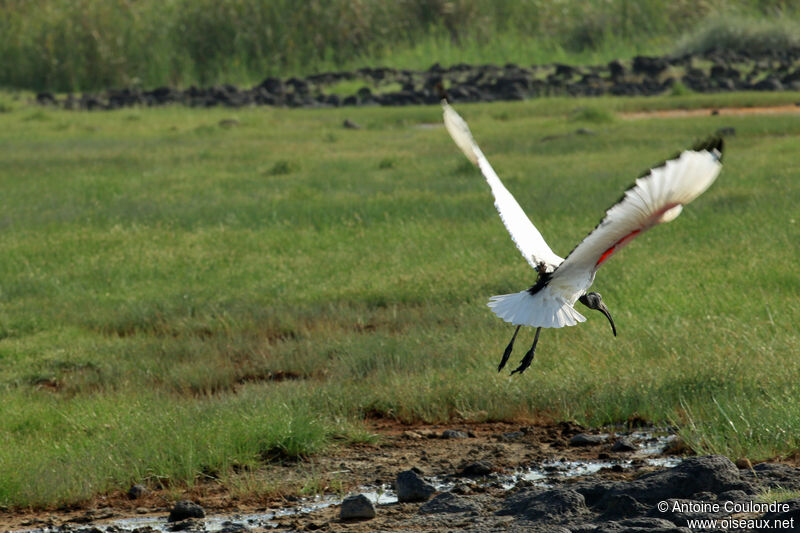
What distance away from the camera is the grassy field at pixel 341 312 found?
6215 millimetres

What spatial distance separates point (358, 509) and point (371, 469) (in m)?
0.95

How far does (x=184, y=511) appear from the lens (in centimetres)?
533

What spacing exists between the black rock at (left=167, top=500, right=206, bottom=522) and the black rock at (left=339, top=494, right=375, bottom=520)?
0.74 m

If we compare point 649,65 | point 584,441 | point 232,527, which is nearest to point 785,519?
point 584,441

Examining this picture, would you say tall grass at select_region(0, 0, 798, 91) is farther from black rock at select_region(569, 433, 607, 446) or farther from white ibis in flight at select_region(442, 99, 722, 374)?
white ibis in flight at select_region(442, 99, 722, 374)

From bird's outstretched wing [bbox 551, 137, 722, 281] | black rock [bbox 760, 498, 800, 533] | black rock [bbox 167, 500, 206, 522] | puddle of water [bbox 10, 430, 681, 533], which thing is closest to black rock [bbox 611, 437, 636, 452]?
puddle of water [bbox 10, 430, 681, 533]

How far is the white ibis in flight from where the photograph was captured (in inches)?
161

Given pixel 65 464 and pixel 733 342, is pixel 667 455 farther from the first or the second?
pixel 65 464

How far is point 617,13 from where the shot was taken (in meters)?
36.0

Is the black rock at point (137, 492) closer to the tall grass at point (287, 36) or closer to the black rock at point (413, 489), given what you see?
A: the black rock at point (413, 489)

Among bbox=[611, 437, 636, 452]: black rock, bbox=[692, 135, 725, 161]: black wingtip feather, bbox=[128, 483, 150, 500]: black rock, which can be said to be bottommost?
bbox=[128, 483, 150, 500]: black rock

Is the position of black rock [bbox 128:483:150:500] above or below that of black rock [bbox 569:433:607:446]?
below

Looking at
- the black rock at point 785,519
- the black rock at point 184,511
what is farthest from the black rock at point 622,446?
the black rock at point 184,511

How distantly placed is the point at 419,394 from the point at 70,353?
9.37 feet
